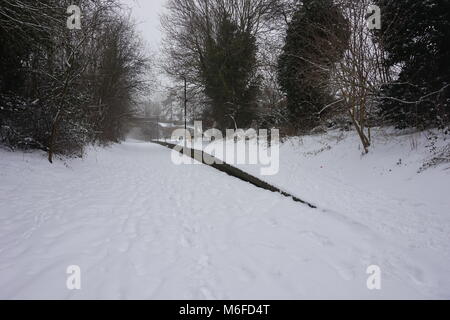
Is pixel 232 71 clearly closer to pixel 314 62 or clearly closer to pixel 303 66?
pixel 303 66

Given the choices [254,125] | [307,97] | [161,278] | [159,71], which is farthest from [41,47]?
[159,71]

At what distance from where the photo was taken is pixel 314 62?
7445mm

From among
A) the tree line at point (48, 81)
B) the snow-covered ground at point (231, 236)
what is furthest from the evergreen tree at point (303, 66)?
the tree line at point (48, 81)

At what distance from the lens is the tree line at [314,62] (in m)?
6.11

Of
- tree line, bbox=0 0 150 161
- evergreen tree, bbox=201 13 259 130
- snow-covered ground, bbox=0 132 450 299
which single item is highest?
evergreen tree, bbox=201 13 259 130

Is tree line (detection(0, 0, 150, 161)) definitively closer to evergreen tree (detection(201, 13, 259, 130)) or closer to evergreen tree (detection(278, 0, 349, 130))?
evergreen tree (detection(278, 0, 349, 130))

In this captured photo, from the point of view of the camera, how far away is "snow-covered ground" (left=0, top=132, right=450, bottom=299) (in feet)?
7.09

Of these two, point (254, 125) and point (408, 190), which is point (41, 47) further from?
point (254, 125)

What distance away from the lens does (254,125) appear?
1955 cm

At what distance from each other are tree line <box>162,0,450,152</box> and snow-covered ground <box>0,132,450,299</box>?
1554 mm

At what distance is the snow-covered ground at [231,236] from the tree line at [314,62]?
1.55 m

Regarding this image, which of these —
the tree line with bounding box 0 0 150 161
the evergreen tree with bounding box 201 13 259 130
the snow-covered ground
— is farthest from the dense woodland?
the evergreen tree with bounding box 201 13 259 130

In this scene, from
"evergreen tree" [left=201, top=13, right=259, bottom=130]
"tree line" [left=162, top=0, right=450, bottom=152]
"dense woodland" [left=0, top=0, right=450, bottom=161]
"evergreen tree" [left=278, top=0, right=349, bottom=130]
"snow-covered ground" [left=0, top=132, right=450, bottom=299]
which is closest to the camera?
"snow-covered ground" [left=0, top=132, right=450, bottom=299]

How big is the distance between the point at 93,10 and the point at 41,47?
1.92 meters
